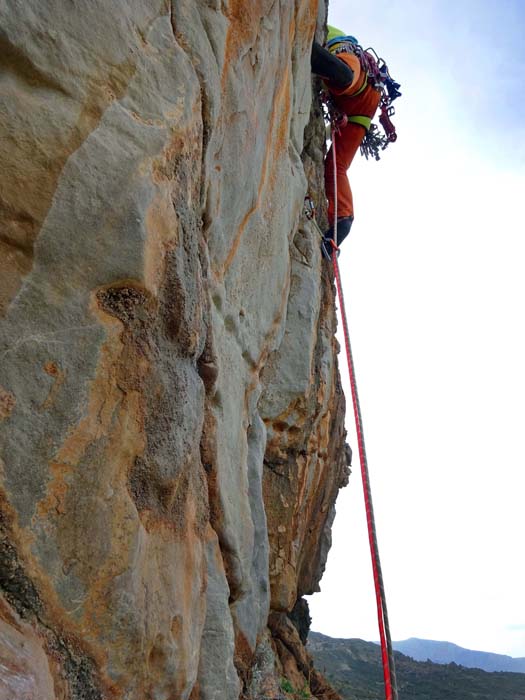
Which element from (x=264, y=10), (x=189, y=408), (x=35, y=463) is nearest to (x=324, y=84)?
(x=264, y=10)

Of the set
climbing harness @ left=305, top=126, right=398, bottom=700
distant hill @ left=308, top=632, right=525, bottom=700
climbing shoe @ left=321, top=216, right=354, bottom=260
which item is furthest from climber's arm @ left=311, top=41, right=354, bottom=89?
distant hill @ left=308, top=632, right=525, bottom=700

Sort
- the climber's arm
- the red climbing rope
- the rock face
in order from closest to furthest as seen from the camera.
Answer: the rock face < the red climbing rope < the climber's arm

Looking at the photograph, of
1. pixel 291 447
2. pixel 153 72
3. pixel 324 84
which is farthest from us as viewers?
pixel 324 84

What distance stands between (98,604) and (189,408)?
3.17 feet

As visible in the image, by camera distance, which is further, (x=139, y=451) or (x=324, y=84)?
(x=324, y=84)

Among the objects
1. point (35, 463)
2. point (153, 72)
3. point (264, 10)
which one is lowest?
point (35, 463)

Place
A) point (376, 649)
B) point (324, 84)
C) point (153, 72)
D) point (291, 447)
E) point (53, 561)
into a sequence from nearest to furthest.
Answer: point (53, 561) → point (153, 72) → point (291, 447) → point (324, 84) → point (376, 649)

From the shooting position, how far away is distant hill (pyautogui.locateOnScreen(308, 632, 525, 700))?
1334 centimetres

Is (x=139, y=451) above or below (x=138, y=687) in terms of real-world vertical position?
above

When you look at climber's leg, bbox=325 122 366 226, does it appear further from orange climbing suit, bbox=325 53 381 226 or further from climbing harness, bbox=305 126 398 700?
climbing harness, bbox=305 126 398 700

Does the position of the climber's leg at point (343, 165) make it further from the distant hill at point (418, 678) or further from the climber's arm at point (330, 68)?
the distant hill at point (418, 678)

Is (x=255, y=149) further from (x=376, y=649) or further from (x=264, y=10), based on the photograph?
(x=376, y=649)

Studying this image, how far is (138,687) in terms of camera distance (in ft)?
8.23

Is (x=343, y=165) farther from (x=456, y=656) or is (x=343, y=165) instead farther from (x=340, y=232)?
(x=456, y=656)
